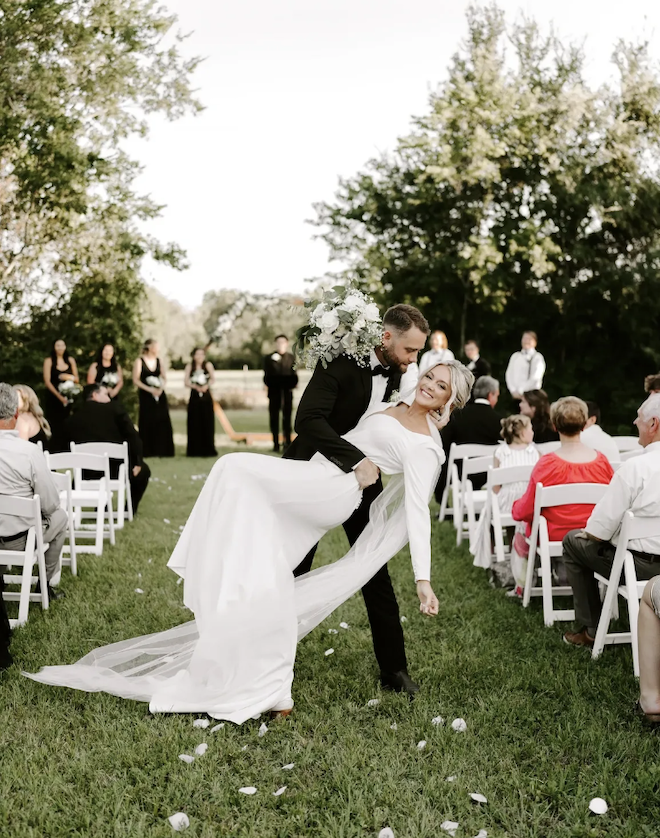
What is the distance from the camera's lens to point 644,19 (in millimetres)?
18844

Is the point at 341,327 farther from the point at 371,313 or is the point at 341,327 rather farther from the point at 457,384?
the point at 457,384

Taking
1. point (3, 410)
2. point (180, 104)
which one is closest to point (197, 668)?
point (3, 410)

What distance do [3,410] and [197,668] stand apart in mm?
2232

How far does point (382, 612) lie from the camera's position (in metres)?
4.09

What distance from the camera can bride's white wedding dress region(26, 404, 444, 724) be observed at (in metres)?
3.69

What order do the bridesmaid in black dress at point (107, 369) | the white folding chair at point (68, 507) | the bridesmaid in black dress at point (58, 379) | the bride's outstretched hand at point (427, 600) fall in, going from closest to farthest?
the bride's outstretched hand at point (427, 600) < the white folding chair at point (68, 507) < the bridesmaid in black dress at point (107, 369) < the bridesmaid in black dress at point (58, 379)

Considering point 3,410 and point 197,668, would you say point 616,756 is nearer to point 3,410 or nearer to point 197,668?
point 197,668

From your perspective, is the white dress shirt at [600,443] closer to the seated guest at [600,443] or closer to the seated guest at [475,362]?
the seated guest at [600,443]

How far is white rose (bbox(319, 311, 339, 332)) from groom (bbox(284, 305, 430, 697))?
0.58 ft

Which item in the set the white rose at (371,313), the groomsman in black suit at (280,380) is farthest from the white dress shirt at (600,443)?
the groomsman in black suit at (280,380)

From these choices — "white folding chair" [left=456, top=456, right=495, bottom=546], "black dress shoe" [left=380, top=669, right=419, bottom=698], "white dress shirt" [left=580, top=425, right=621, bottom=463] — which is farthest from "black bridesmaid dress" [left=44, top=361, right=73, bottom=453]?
"black dress shoe" [left=380, top=669, right=419, bottom=698]

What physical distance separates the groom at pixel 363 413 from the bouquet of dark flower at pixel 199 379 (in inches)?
440

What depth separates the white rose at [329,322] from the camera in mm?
3686

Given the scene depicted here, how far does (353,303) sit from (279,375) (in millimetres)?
11496
